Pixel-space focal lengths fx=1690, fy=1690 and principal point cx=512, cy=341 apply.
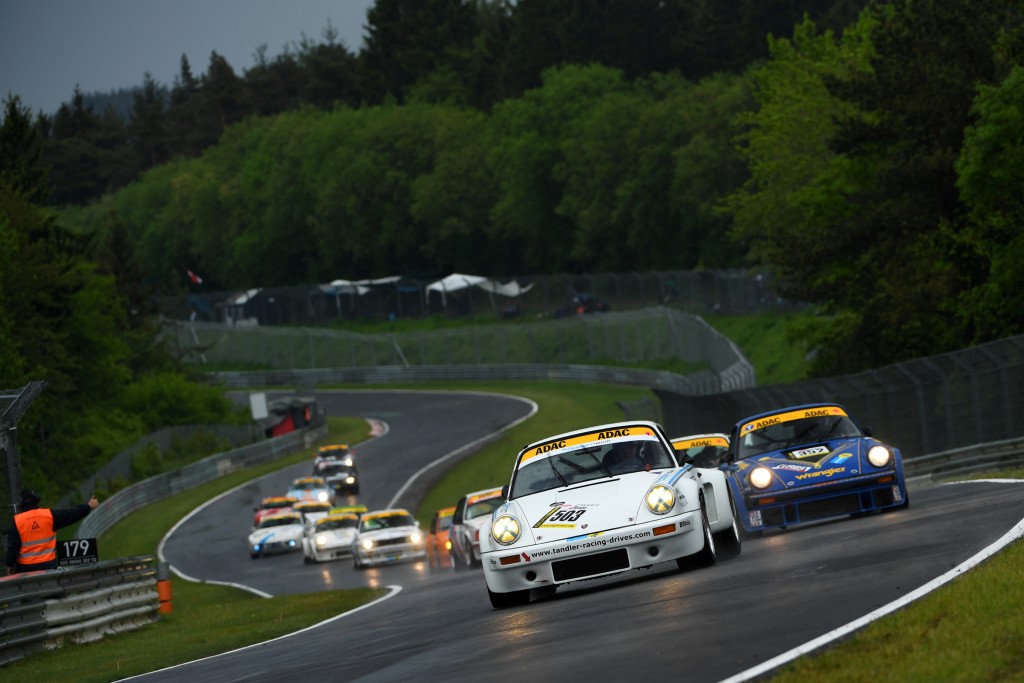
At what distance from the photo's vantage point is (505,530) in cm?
1338

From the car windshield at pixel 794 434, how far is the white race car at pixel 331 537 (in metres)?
19.0

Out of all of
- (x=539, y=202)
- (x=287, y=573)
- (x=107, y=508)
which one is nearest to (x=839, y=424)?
(x=287, y=573)

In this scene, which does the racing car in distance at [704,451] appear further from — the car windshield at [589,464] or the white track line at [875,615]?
the white track line at [875,615]

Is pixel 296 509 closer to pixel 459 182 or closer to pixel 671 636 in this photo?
pixel 671 636

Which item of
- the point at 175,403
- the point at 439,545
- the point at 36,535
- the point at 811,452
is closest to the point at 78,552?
the point at 36,535

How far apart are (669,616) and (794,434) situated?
843 centimetres

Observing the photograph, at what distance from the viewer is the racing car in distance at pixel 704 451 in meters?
14.8

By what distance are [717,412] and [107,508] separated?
2044 cm

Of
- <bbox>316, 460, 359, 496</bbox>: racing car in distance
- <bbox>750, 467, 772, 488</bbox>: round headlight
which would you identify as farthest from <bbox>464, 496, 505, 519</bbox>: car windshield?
<bbox>316, 460, 359, 496</bbox>: racing car in distance

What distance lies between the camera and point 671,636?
958cm

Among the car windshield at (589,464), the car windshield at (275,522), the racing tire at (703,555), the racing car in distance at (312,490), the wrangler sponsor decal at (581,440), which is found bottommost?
the racing tire at (703,555)

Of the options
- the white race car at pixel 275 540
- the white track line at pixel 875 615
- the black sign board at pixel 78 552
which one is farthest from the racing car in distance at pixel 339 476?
the white track line at pixel 875 615

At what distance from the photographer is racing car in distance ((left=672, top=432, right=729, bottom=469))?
1475cm

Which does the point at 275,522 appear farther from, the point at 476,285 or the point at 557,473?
the point at 476,285
